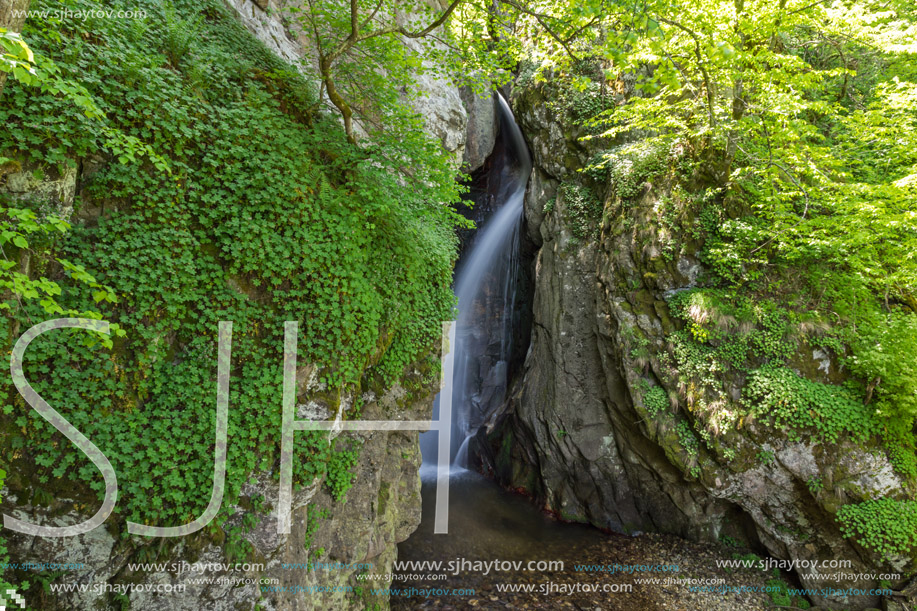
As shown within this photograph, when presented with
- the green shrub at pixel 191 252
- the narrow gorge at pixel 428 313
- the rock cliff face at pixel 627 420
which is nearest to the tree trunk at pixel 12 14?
the narrow gorge at pixel 428 313

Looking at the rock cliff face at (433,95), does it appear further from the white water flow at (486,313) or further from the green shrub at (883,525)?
the green shrub at (883,525)

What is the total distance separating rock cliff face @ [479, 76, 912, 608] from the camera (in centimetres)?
648

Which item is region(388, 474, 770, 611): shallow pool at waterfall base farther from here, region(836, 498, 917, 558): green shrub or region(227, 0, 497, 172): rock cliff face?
region(227, 0, 497, 172): rock cliff face

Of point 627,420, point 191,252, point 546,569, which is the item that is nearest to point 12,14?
point 191,252

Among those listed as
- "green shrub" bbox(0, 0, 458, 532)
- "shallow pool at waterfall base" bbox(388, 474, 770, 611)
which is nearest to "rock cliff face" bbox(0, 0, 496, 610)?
"green shrub" bbox(0, 0, 458, 532)

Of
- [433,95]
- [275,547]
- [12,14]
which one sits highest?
[433,95]

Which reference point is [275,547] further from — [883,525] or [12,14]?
[883,525]

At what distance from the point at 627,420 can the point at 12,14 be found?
10098mm

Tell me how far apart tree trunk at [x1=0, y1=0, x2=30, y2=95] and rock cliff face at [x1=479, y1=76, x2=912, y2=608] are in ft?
29.8

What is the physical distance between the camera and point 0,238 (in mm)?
2559

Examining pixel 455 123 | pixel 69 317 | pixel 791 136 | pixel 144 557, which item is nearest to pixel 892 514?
pixel 791 136

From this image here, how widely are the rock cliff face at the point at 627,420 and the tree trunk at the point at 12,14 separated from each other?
907 cm

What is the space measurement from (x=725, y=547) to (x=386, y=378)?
294 inches

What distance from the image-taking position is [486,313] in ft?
47.0
